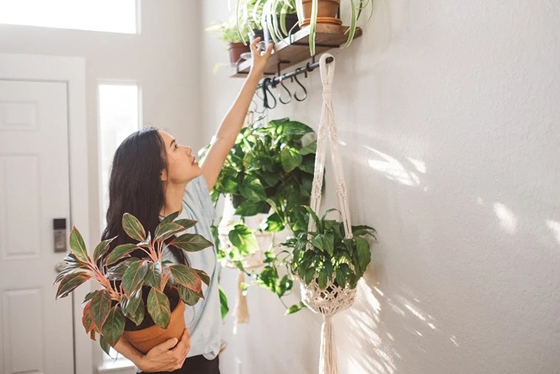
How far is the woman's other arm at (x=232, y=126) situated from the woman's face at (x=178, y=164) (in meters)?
0.26

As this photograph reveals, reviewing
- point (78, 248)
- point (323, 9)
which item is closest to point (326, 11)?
point (323, 9)

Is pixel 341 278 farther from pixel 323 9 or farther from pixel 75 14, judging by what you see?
pixel 75 14

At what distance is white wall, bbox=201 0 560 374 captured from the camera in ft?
3.68

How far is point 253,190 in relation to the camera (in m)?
1.97

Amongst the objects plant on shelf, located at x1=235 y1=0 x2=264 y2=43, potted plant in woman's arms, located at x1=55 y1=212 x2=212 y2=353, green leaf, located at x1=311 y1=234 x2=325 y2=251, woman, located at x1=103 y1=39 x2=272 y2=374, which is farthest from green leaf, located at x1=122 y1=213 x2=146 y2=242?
plant on shelf, located at x1=235 y1=0 x2=264 y2=43

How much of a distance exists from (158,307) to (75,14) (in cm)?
287

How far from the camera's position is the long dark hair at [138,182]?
1.61m

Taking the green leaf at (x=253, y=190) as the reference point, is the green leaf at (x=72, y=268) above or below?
below

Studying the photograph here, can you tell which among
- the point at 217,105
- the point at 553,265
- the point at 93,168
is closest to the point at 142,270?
the point at 553,265

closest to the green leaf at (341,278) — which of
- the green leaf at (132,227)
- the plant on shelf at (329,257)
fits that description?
the plant on shelf at (329,257)

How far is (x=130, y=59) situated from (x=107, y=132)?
44 cm

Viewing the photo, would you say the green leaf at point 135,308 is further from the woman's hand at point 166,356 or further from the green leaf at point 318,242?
the green leaf at point 318,242

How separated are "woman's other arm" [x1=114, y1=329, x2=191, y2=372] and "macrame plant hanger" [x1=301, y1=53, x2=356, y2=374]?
49 cm

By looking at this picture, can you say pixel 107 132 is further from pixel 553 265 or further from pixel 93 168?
pixel 553 265
